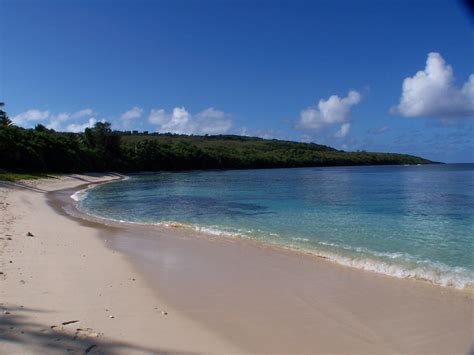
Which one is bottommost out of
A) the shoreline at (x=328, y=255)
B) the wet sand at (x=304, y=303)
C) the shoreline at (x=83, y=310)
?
the shoreline at (x=328, y=255)

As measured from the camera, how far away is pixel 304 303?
7668 mm

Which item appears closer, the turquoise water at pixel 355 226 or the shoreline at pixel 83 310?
the shoreline at pixel 83 310

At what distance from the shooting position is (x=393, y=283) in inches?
366

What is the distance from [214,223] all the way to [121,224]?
4.27 meters

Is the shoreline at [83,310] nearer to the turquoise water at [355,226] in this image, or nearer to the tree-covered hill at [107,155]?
the turquoise water at [355,226]

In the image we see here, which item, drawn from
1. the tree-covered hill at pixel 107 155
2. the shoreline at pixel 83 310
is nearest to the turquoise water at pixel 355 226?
the shoreline at pixel 83 310

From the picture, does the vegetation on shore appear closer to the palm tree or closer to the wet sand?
the palm tree

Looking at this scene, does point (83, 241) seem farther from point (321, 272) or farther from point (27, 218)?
point (321, 272)

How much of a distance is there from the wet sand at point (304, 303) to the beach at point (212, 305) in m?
0.02

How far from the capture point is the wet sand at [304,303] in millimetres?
5965

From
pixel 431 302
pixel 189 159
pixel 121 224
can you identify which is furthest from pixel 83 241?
pixel 189 159

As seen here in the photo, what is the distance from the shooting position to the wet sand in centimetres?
596

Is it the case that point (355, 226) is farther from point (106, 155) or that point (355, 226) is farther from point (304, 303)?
point (106, 155)

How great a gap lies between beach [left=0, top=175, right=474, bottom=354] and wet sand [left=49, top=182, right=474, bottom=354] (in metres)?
0.02
